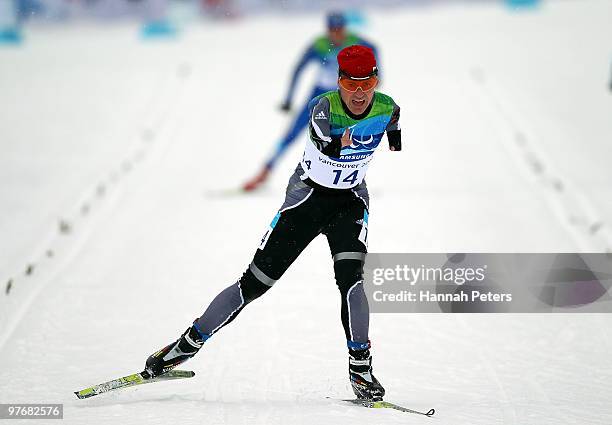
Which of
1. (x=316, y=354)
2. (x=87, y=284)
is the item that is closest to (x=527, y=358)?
(x=316, y=354)

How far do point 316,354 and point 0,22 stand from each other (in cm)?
1868

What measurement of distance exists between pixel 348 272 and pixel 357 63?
114 cm

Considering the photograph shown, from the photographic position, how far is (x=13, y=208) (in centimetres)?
1052

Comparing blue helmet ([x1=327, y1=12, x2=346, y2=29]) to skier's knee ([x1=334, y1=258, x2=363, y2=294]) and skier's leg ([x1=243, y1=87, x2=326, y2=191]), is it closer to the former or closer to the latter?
skier's leg ([x1=243, y1=87, x2=326, y2=191])

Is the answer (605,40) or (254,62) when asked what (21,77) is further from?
(605,40)

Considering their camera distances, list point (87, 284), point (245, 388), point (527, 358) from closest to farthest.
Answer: point (245, 388) < point (527, 358) < point (87, 284)

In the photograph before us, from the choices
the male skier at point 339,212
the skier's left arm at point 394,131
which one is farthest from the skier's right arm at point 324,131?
the skier's left arm at point 394,131

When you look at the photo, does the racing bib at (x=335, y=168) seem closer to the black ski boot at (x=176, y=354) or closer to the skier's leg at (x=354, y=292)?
the skier's leg at (x=354, y=292)

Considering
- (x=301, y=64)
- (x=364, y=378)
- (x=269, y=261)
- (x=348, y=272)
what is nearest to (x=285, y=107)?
(x=301, y=64)

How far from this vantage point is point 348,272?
5426 mm

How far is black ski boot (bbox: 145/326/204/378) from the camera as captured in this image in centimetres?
563

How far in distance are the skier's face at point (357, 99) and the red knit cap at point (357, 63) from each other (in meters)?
0.09

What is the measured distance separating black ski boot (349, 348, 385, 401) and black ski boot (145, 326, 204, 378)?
89cm

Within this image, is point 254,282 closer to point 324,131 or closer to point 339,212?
point 339,212
